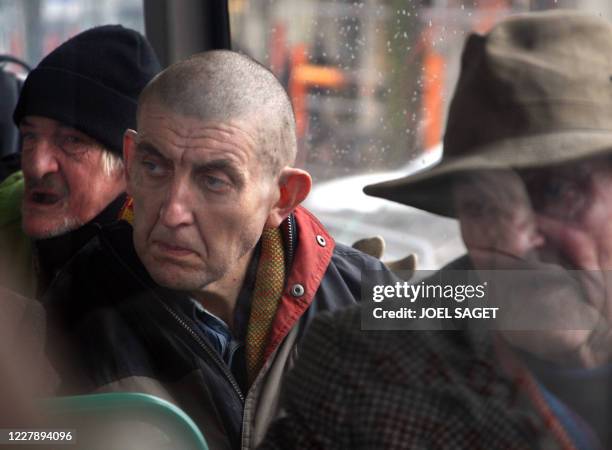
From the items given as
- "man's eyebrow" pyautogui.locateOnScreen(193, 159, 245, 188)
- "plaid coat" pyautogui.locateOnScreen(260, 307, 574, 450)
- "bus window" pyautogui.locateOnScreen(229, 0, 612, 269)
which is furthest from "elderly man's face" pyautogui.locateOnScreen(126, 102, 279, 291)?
"plaid coat" pyautogui.locateOnScreen(260, 307, 574, 450)

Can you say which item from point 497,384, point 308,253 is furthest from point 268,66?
point 497,384

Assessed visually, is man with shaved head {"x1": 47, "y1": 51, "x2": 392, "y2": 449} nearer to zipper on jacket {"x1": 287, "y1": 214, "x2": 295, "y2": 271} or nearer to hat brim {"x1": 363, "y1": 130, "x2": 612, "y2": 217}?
zipper on jacket {"x1": 287, "y1": 214, "x2": 295, "y2": 271}

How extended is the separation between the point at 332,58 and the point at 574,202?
46 centimetres

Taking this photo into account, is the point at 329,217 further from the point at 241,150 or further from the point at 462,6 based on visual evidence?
the point at 462,6

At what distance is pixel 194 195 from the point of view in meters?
1.48

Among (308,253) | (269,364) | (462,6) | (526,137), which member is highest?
(462,6)

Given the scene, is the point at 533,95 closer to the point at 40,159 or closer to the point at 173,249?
the point at 173,249

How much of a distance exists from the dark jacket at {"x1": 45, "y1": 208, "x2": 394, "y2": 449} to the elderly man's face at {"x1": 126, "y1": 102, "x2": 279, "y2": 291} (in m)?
0.06

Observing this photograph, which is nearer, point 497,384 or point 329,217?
point 497,384

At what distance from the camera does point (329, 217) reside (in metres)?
1.60

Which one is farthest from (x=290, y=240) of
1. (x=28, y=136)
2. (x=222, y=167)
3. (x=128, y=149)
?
(x=28, y=136)

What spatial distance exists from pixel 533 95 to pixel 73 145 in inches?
32.6

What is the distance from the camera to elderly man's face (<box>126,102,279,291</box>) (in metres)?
1.48

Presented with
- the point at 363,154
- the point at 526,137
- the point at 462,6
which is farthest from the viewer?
the point at 363,154
